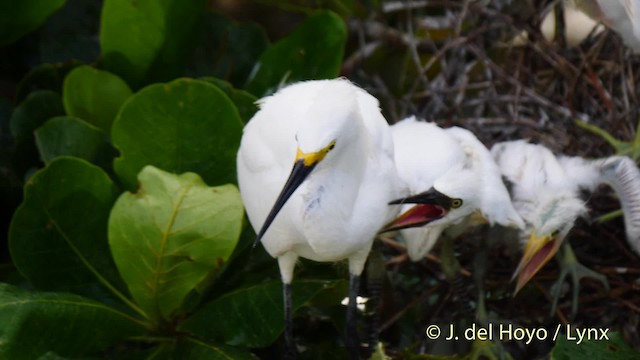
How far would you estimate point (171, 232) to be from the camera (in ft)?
5.01

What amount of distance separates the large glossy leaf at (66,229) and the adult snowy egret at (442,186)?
433 millimetres

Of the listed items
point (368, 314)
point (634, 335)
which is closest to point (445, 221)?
point (368, 314)

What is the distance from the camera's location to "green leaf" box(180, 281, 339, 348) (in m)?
1.60

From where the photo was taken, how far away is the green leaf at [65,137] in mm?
1780

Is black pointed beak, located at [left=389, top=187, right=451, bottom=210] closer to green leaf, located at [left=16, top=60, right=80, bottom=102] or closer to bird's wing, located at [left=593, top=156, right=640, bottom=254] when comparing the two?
bird's wing, located at [left=593, top=156, right=640, bottom=254]

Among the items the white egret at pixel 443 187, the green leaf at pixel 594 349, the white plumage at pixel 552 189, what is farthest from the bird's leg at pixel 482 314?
the green leaf at pixel 594 349

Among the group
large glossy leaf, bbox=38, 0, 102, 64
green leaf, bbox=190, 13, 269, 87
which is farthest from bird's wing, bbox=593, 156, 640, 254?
large glossy leaf, bbox=38, 0, 102, 64

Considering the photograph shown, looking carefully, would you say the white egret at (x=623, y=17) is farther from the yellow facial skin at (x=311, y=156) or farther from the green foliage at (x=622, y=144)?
the yellow facial skin at (x=311, y=156)

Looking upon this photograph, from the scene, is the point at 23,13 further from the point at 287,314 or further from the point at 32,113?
the point at 287,314

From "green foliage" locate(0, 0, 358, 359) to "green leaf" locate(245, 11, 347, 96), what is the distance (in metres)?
0.20

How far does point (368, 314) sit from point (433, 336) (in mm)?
128

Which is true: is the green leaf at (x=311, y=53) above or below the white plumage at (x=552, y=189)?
above

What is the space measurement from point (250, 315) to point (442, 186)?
1.13 ft

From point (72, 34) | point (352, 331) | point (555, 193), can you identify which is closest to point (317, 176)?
point (352, 331)
